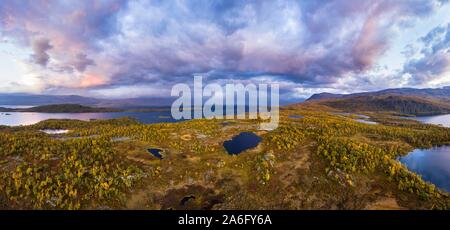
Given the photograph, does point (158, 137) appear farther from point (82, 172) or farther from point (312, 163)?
point (312, 163)

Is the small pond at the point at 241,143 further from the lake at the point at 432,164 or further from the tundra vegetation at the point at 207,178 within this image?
the lake at the point at 432,164

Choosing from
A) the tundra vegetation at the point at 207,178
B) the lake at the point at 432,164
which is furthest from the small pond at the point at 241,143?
the lake at the point at 432,164

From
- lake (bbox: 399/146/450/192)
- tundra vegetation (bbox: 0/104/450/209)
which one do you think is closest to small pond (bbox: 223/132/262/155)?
tundra vegetation (bbox: 0/104/450/209)

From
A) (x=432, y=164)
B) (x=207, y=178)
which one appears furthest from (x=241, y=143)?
(x=432, y=164)

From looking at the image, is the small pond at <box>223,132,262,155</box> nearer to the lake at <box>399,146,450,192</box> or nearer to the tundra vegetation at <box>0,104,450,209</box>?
the tundra vegetation at <box>0,104,450,209</box>

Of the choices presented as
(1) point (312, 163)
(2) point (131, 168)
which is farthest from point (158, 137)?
(1) point (312, 163)

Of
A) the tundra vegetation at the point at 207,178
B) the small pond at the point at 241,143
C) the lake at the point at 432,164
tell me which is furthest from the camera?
the small pond at the point at 241,143
